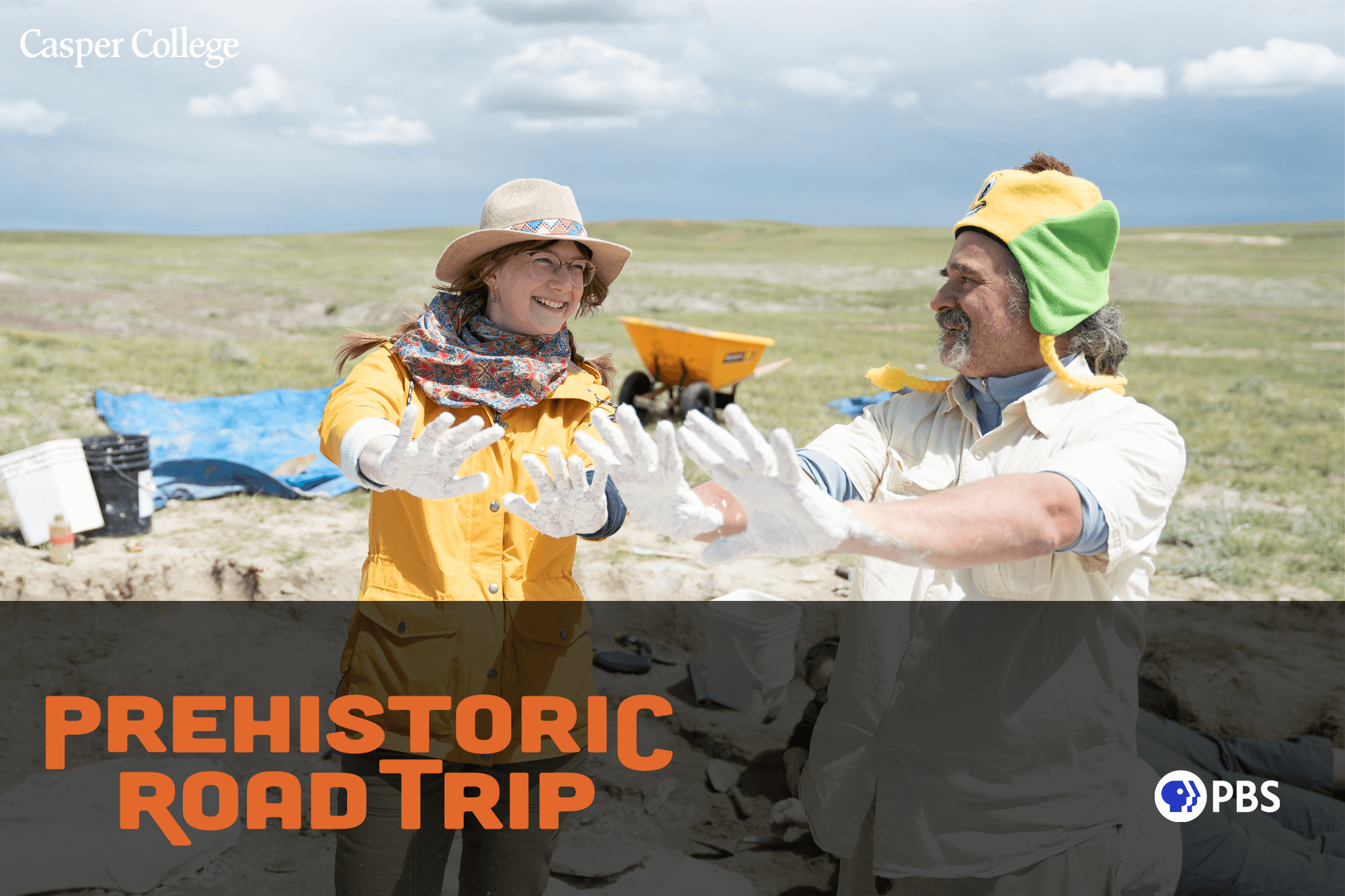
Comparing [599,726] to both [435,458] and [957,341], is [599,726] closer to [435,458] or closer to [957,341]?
[435,458]

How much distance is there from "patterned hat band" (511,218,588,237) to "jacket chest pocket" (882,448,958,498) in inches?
37.1

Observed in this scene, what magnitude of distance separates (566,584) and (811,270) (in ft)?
170

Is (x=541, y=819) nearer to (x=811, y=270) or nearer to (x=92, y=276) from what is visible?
(x=92, y=276)

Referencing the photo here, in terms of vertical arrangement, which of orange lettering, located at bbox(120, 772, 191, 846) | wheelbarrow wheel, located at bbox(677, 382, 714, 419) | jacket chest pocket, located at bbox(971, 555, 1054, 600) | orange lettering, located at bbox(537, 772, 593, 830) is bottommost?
orange lettering, located at bbox(120, 772, 191, 846)

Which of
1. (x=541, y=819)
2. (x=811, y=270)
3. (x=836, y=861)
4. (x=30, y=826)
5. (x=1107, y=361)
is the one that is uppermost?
(x=811, y=270)

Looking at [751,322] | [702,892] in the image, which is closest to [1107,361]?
[702,892]

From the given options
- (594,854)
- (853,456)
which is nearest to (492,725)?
(853,456)

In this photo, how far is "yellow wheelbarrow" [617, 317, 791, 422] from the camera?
9430mm

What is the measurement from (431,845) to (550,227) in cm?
152

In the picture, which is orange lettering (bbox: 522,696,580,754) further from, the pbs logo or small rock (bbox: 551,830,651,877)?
the pbs logo

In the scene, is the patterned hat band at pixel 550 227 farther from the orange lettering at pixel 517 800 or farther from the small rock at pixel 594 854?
the small rock at pixel 594 854

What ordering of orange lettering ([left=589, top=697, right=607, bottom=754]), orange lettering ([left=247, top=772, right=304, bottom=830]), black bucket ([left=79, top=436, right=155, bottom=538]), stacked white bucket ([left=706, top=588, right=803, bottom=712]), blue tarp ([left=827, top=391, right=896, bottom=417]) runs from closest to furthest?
1. orange lettering ([left=589, top=697, right=607, bottom=754])
2. orange lettering ([left=247, top=772, right=304, bottom=830])
3. stacked white bucket ([left=706, top=588, right=803, bottom=712])
4. black bucket ([left=79, top=436, right=155, bottom=538])
5. blue tarp ([left=827, top=391, right=896, bottom=417])

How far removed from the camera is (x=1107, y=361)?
1.89 meters
